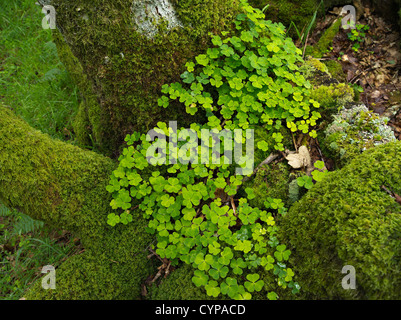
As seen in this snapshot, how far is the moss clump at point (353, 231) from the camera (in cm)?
171

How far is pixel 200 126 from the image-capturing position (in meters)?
2.92

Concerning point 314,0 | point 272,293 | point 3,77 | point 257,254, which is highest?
point 314,0

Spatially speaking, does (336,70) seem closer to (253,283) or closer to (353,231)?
(353,231)

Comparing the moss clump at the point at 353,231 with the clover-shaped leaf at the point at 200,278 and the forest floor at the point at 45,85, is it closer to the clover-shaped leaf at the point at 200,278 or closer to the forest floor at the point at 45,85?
the clover-shaped leaf at the point at 200,278

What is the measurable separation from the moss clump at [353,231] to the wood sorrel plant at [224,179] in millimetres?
164

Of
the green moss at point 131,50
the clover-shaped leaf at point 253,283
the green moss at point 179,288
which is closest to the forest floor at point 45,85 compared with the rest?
the green moss at point 179,288

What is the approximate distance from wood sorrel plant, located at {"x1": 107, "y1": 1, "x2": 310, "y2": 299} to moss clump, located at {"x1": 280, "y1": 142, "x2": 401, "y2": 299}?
0.54 ft

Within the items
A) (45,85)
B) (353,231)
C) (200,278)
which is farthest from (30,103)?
(353,231)

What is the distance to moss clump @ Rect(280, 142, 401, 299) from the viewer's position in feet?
5.61

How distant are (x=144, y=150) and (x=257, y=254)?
1403 mm

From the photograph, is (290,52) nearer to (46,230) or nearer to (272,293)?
(272,293)

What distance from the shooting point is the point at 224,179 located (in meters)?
2.67
